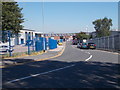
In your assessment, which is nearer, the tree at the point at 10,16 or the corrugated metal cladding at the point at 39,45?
the corrugated metal cladding at the point at 39,45

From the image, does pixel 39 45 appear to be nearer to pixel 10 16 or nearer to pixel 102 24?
pixel 10 16

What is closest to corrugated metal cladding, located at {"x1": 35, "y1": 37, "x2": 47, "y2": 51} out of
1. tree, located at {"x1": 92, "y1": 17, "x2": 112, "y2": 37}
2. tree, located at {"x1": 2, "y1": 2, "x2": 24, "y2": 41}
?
tree, located at {"x1": 2, "y1": 2, "x2": 24, "y2": 41}

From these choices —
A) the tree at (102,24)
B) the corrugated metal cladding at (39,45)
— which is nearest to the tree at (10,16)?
the corrugated metal cladding at (39,45)

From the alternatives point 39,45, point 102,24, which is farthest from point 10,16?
point 102,24

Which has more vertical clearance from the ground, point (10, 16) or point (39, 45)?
point (10, 16)

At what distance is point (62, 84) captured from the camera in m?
7.77

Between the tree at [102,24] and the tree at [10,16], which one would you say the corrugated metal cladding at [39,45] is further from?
the tree at [102,24]

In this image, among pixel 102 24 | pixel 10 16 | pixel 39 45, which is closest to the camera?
pixel 39 45

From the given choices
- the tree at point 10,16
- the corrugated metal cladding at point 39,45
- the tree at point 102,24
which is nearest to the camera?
the corrugated metal cladding at point 39,45

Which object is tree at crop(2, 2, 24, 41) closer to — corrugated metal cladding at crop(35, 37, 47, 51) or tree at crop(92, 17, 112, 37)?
corrugated metal cladding at crop(35, 37, 47, 51)

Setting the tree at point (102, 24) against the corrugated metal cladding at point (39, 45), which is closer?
the corrugated metal cladding at point (39, 45)

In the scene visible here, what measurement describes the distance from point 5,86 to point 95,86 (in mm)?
3336

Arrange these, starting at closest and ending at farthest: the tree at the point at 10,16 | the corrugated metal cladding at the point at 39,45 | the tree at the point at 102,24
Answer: the corrugated metal cladding at the point at 39,45 → the tree at the point at 10,16 → the tree at the point at 102,24

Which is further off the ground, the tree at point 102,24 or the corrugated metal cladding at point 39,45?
the tree at point 102,24
